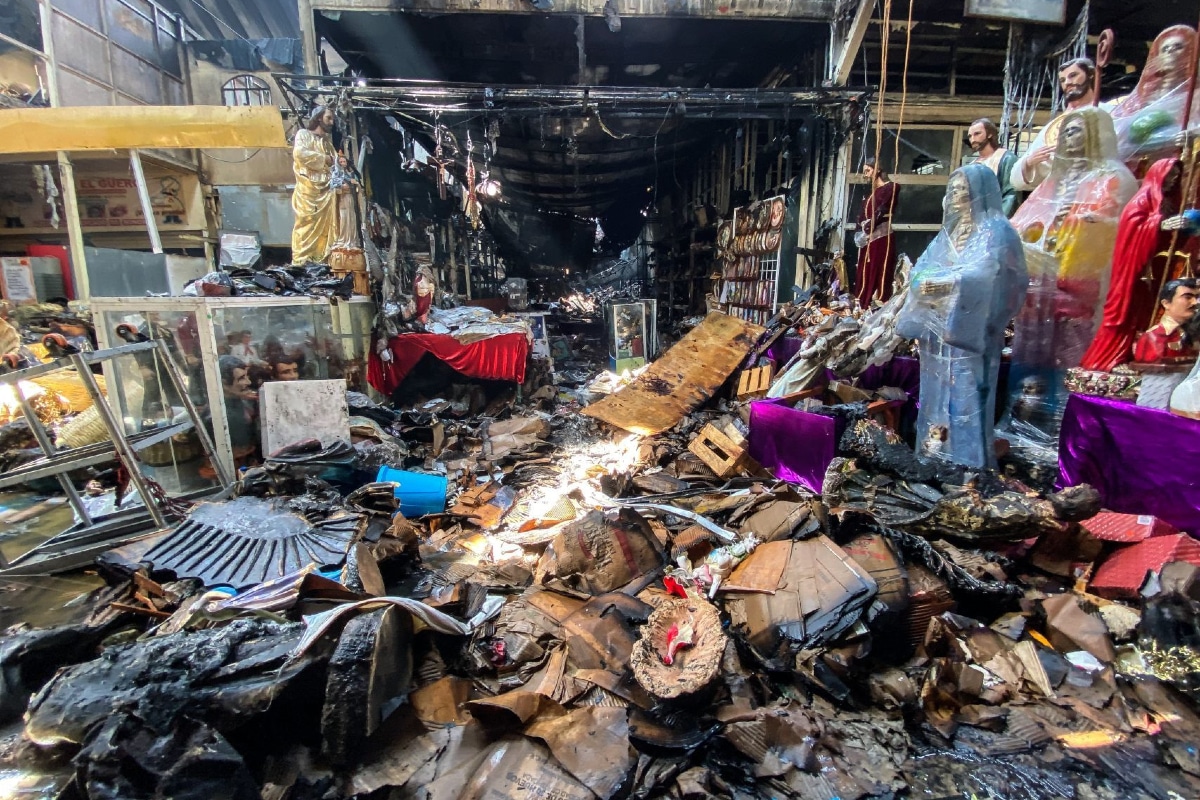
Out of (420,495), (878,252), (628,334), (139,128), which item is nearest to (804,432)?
(420,495)

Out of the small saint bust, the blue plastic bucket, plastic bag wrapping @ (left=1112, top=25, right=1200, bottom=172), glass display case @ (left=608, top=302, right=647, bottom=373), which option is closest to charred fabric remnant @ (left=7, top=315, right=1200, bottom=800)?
the blue plastic bucket

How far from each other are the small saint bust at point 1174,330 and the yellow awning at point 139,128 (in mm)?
9470

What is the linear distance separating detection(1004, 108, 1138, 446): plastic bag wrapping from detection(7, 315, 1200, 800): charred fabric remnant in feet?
5.09

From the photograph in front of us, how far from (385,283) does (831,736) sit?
7.71m

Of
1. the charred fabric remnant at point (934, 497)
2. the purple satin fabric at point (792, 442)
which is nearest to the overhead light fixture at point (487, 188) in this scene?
the purple satin fabric at point (792, 442)

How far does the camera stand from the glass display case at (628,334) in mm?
9938

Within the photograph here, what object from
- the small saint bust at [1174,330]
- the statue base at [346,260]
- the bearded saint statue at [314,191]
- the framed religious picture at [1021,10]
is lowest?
the small saint bust at [1174,330]

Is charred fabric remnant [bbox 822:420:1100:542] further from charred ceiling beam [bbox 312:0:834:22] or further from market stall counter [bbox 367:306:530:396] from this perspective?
charred ceiling beam [bbox 312:0:834:22]

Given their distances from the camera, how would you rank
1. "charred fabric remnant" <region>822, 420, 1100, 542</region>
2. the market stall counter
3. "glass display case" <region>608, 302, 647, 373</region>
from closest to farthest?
"charred fabric remnant" <region>822, 420, 1100, 542</region> → the market stall counter → "glass display case" <region>608, 302, 647, 373</region>

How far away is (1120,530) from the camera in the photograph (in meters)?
2.96

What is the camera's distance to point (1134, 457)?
314 centimetres

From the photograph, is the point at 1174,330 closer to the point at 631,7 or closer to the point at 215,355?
the point at 215,355

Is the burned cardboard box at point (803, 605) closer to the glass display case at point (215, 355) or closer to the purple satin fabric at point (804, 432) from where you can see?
the purple satin fabric at point (804, 432)

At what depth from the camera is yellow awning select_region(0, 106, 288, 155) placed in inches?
284
